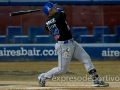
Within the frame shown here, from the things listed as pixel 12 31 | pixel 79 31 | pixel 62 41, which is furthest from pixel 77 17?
pixel 62 41

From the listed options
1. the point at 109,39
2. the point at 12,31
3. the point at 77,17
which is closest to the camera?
the point at 12,31

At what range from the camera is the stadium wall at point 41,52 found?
2039 centimetres

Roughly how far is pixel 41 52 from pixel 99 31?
2.82 m

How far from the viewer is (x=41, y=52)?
20.4 m

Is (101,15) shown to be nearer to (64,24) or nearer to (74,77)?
(74,77)

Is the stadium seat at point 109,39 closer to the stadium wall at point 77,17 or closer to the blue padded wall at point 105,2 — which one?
the stadium wall at point 77,17

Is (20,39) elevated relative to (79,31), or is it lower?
lower

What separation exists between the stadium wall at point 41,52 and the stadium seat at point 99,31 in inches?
16.9

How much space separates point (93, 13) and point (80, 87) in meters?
11.3

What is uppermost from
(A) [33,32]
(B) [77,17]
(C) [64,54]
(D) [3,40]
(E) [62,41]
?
(E) [62,41]

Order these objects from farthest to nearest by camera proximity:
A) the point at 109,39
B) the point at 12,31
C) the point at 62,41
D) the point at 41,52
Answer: the point at 109,39 → the point at 12,31 → the point at 41,52 → the point at 62,41

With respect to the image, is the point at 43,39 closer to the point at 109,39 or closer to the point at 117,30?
the point at 109,39

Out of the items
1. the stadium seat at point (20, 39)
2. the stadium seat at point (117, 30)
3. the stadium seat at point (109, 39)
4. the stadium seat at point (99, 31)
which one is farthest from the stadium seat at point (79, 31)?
the stadium seat at point (20, 39)

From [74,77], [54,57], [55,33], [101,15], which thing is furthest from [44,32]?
[55,33]
